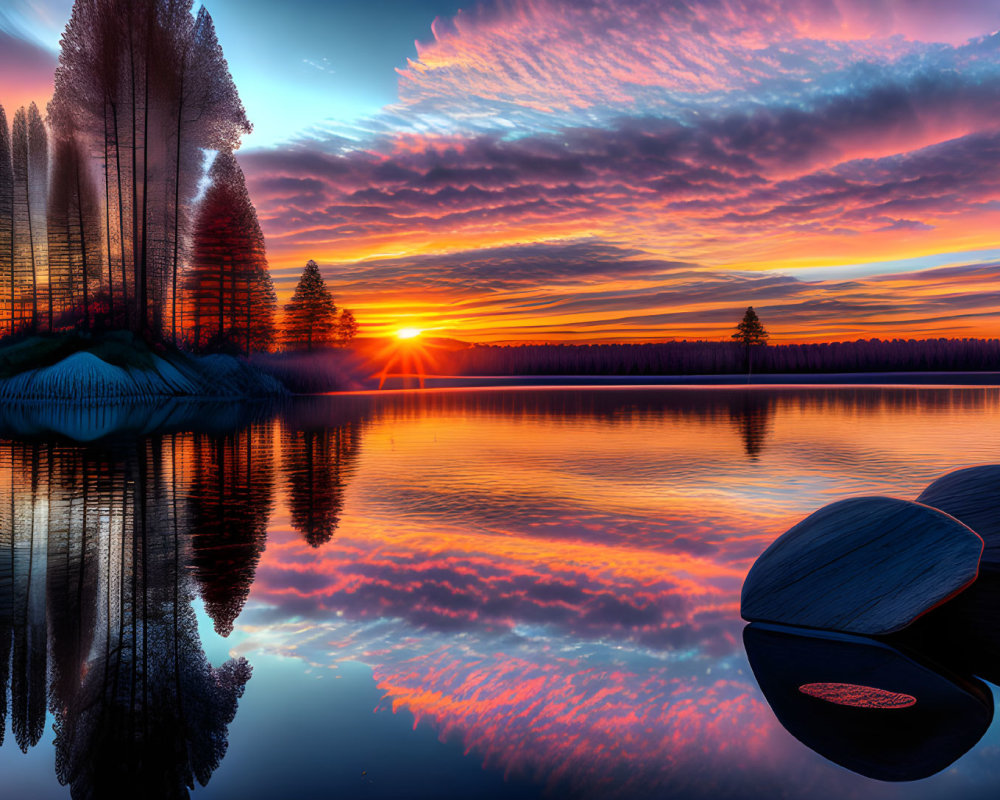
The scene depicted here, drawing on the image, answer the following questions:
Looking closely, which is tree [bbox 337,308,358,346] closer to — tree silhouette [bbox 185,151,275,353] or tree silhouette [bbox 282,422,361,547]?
tree silhouette [bbox 185,151,275,353]

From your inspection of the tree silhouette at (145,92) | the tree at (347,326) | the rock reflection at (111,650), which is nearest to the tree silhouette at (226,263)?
the tree silhouette at (145,92)

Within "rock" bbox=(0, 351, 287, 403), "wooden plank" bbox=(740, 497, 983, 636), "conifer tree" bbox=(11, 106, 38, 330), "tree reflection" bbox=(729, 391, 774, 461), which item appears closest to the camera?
"wooden plank" bbox=(740, 497, 983, 636)

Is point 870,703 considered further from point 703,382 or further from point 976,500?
point 703,382

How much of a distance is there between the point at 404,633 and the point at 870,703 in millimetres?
2634

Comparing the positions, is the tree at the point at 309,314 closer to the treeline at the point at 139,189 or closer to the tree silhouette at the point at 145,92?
the treeline at the point at 139,189

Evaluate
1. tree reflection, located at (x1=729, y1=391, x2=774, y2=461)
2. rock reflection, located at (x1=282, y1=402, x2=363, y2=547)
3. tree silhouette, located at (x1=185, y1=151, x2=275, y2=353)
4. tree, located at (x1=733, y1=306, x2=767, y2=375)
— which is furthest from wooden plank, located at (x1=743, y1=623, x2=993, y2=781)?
tree, located at (x1=733, y1=306, x2=767, y2=375)

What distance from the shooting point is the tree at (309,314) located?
62.7 metres

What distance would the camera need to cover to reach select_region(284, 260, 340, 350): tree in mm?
62719

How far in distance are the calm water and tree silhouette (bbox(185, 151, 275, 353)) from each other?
3624 centimetres

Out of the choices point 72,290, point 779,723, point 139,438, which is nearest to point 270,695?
point 779,723

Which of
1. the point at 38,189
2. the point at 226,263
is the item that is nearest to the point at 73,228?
the point at 38,189

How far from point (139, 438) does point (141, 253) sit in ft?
52.9

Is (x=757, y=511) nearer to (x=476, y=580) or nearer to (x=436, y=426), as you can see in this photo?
(x=476, y=580)

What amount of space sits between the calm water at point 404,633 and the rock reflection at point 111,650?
0.02 meters
